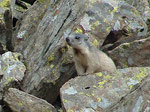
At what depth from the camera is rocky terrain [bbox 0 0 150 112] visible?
11.9m

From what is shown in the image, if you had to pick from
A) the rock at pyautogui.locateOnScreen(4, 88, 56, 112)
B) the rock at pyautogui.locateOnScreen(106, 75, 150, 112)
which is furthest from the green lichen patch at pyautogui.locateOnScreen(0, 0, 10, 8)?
the rock at pyautogui.locateOnScreen(106, 75, 150, 112)

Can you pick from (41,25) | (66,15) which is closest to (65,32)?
(66,15)

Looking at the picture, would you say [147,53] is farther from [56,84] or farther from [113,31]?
[56,84]

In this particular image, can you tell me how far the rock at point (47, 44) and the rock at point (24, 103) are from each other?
167 centimetres

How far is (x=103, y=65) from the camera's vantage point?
1371 cm

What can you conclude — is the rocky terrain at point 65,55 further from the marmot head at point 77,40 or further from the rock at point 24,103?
the marmot head at point 77,40

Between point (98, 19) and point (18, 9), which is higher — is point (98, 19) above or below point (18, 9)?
above

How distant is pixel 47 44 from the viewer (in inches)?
609

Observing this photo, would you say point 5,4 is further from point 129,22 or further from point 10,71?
point 129,22

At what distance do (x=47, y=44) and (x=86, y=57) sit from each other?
8.14ft

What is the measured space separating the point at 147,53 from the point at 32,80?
14.1 feet

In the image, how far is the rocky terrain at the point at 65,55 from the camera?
11.9m

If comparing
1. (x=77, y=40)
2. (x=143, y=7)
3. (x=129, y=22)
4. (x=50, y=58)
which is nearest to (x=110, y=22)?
(x=129, y=22)

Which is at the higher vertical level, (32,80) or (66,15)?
(66,15)
